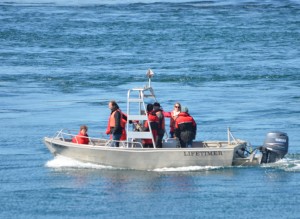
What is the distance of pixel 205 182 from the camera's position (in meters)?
23.2

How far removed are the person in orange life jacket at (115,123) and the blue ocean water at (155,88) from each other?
2.95ft

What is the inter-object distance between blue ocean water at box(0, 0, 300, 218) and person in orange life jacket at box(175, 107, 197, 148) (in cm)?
88

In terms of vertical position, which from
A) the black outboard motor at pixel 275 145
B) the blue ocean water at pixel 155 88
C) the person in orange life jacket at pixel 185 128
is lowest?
the blue ocean water at pixel 155 88

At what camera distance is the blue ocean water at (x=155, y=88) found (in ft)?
71.7

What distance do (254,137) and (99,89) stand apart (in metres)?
12.4

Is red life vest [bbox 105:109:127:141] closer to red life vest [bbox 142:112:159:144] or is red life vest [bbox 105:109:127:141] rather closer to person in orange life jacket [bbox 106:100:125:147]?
person in orange life jacket [bbox 106:100:125:147]

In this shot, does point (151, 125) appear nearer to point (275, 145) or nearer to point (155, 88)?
point (275, 145)

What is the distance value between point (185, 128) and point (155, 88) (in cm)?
1658

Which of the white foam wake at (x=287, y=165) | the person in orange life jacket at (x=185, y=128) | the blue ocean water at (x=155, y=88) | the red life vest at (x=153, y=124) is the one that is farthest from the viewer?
the white foam wake at (x=287, y=165)

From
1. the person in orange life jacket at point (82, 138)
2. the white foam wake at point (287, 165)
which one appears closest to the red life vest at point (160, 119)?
the person in orange life jacket at point (82, 138)

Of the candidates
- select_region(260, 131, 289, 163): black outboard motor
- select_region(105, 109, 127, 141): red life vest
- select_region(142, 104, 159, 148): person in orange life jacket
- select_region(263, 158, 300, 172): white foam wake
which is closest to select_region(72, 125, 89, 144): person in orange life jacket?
select_region(105, 109, 127, 141): red life vest

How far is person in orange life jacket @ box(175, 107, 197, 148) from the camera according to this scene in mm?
23828

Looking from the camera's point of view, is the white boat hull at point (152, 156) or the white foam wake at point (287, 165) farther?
the white foam wake at point (287, 165)

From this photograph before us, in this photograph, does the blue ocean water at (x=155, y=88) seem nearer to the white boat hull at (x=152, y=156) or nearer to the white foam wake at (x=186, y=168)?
the white foam wake at (x=186, y=168)
